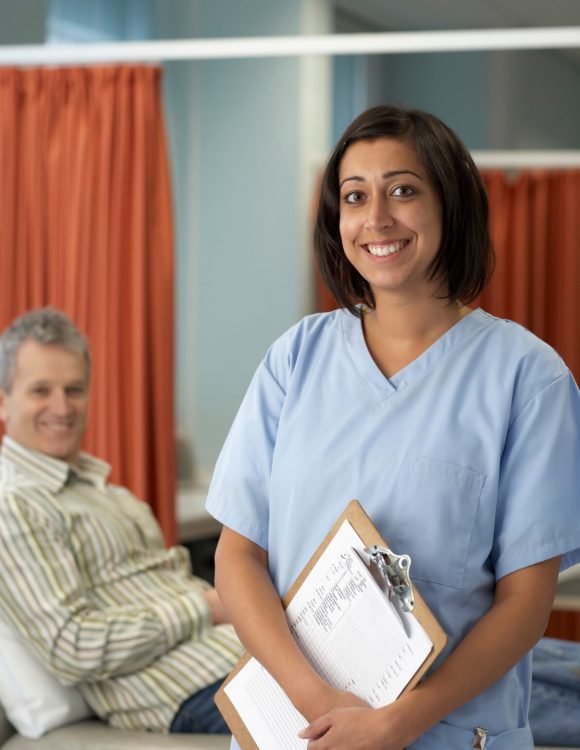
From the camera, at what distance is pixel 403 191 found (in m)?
1.45

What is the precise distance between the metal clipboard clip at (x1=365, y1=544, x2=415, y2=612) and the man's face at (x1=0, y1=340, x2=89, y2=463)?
1.33 meters

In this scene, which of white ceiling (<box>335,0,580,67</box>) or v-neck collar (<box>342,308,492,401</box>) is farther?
white ceiling (<box>335,0,580,67</box>)

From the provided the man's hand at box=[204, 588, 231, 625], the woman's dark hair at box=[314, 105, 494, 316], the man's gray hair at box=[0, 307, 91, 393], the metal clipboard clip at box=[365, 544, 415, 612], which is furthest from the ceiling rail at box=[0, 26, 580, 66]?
the metal clipboard clip at box=[365, 544, 415, 612]

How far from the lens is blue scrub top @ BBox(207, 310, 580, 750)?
1377mm

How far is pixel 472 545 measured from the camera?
1.38 m

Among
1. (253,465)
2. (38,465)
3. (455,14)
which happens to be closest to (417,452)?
(253,465)

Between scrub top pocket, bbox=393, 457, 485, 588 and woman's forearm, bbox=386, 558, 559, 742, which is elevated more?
scrub top pocket, bbox=393, 457, 485, 588

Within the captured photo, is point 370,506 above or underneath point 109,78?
underneath

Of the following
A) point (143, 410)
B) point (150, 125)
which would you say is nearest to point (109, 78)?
point (150, 125)

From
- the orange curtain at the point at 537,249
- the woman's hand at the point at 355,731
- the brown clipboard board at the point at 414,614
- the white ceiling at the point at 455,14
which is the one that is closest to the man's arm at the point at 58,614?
the brown clipboard board at the point at 414,614

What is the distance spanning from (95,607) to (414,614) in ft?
3.62

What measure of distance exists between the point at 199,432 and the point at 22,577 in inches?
119

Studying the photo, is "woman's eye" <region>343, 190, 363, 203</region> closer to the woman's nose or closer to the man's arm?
the woman's nose

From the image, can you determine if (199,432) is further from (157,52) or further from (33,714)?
(33,714)
